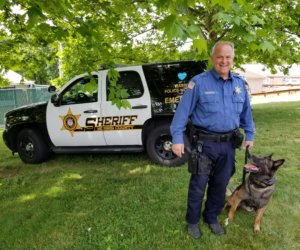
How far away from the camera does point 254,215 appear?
13.9 feet

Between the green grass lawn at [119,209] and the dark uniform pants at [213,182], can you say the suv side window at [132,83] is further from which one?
the dark uniform pants at [213,182]

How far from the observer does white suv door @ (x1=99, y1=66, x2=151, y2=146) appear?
6.32m

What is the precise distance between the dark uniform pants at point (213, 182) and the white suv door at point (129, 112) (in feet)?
8.74

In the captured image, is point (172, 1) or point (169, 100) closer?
point (172, 1)

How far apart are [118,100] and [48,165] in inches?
116

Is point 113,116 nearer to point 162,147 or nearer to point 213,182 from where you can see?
point 162,147

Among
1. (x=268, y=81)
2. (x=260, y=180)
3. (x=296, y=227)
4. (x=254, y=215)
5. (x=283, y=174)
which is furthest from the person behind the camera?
(x=268, y=81)

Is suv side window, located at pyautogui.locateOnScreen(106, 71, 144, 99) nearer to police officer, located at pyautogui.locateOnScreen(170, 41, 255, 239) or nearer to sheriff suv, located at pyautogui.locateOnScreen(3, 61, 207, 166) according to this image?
sheriff suv, located at pyautogui.locateOnScreen(3, 61, 207, 166)

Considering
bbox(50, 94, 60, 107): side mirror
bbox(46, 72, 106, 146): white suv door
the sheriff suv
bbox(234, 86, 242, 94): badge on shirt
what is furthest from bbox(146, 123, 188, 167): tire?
bbox(234, 86, 242, 94): badge on shirt

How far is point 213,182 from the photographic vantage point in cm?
383

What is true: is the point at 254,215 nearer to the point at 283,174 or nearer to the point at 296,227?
the point at 296,227

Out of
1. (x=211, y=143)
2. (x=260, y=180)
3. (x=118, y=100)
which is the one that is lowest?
(x=260, y=180)

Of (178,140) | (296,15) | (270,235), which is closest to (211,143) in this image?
(178,140)

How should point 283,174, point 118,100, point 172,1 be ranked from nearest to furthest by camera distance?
point 172,1
point 118,100
point 283,174
